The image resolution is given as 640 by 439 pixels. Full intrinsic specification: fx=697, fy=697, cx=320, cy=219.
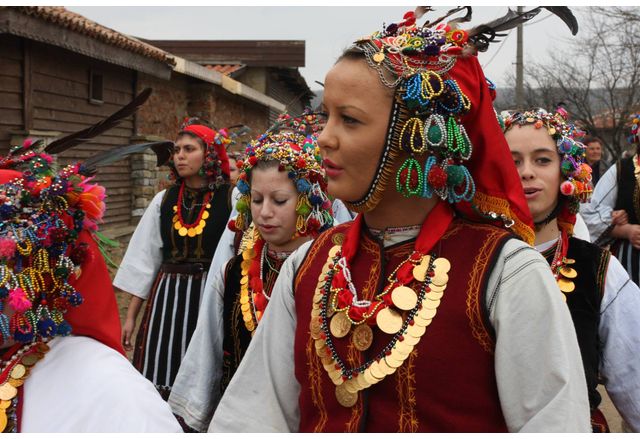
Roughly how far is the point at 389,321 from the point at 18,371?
124 centimetres

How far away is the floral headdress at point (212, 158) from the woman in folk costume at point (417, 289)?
3483mm

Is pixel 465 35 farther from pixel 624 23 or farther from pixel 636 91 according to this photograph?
pixel 636 91

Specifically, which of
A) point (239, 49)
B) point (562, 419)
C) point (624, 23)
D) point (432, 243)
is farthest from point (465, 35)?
point (239, 49)

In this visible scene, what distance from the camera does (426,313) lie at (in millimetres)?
1753

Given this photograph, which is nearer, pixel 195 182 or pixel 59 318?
pixel 59 318

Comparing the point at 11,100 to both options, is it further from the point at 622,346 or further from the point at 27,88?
the point at 622,346

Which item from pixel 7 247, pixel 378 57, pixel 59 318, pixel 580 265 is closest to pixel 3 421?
pixel 59 318

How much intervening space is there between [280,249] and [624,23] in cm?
1824

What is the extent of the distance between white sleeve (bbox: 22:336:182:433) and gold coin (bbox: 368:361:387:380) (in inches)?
27.0

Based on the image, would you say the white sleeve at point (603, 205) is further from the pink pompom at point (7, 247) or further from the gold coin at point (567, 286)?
the pink pompom at point (7, 247)

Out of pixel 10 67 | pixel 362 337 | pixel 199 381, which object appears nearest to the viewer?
pixel 362 337

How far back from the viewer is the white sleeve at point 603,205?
5.29 metres

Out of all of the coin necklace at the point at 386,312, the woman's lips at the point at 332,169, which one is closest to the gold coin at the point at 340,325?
the coin necklace at the point at 386,312

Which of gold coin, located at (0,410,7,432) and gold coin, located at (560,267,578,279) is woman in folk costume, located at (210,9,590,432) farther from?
gold coin, located at (560,267,578,279)
